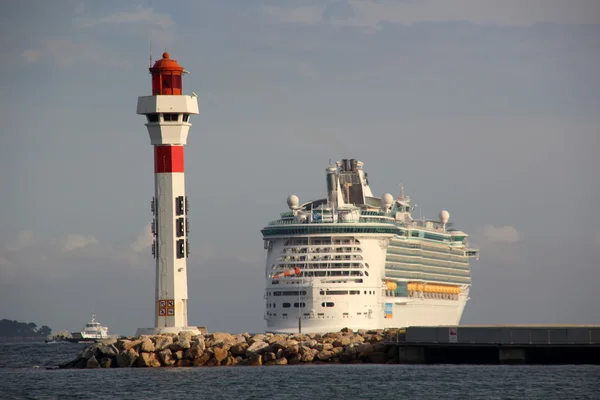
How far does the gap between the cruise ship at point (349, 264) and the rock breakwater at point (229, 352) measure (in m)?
22.0

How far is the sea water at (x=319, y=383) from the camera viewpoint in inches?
2128

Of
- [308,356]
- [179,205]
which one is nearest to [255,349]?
[308,356]

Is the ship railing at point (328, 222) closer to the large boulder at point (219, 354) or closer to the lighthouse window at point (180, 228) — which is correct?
the lighthouse window at point (180, 228)

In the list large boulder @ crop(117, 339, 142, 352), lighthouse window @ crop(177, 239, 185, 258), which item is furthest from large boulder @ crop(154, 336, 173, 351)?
lighthouse window @ crop(177, 239, 185, 258)

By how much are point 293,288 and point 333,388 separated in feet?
123

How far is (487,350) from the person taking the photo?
6556 cm

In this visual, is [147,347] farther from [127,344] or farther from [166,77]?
[166,77]

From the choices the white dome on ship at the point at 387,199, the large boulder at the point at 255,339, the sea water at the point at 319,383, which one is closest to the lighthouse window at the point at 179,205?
the large boulder at the point at 255,339

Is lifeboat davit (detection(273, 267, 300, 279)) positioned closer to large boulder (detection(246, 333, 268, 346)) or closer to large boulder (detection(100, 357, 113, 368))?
large boulder (detection(246, 333, 268, 346))

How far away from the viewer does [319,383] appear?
5809 cm

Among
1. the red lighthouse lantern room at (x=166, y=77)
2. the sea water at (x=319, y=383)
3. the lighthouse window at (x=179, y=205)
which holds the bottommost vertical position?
the sea water at (x=319, y=383)

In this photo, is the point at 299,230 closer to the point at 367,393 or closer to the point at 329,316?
the point at 329,316

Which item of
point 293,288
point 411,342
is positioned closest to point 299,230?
point 293,288

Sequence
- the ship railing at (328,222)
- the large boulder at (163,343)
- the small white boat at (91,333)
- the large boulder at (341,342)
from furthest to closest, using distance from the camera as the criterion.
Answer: the small white boat at (91,333), the ship railing at (328,222), the large boulder at (341,342), the large boulder at (163,343)
